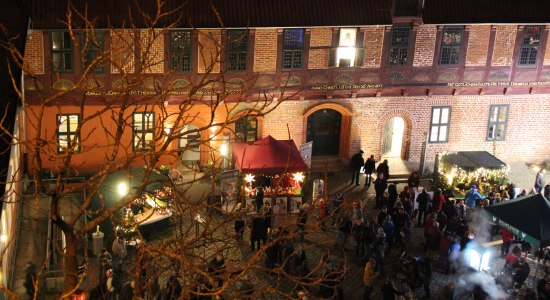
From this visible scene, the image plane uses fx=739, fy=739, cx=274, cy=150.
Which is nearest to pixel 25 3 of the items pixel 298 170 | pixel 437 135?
pixel 298 170

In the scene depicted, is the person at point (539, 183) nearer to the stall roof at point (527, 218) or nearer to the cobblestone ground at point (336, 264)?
the cobblestone ground at point (336, 264)

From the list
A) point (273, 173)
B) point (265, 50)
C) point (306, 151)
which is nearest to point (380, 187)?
point (306, 151)

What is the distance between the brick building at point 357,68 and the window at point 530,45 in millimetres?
40

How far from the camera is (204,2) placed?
2598 cm

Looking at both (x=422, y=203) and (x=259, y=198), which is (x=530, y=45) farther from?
(x=259, y=198)

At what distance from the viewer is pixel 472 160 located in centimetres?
2700

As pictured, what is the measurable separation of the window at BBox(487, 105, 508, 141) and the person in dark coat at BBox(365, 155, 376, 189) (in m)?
5.88

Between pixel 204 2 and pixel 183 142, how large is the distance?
5.58m

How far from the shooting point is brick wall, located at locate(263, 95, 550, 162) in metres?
28.5

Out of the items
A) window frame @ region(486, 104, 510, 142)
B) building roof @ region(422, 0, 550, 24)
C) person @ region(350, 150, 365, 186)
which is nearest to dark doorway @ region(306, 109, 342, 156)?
Answer: person @ region(350, 150, 365, 186)

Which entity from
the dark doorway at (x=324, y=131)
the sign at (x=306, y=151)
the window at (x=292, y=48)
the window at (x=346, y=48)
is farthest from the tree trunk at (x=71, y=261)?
the dark doorway at (x=324, y=131)

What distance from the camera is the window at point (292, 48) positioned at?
27.1m

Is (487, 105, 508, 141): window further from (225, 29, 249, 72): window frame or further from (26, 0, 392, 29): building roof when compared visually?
(225, 29, 249, 72): window frame

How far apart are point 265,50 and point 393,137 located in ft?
22.5
